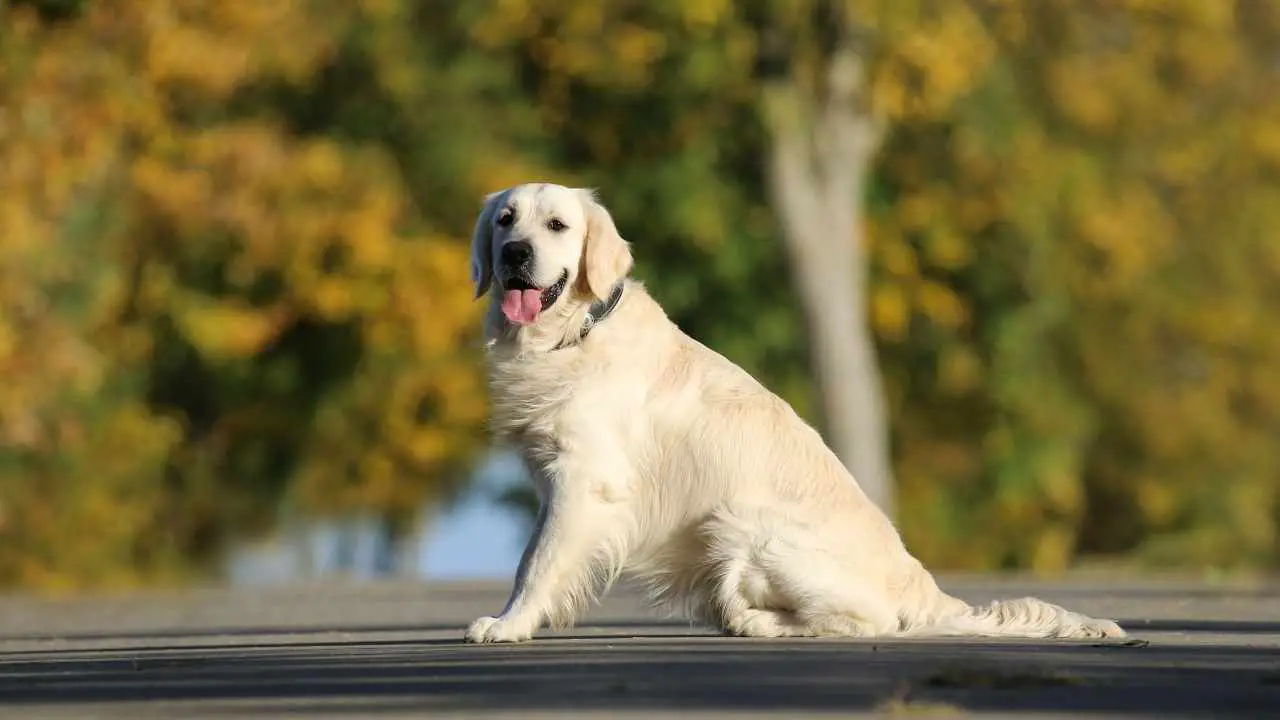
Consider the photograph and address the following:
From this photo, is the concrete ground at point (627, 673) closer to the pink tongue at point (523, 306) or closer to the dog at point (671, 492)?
the dog at point (671, 492)

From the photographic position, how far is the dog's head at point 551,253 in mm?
11133

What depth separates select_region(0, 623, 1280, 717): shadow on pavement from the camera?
26.1 feet

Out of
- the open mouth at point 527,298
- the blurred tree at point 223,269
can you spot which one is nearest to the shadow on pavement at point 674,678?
the open mouth at point 527,298

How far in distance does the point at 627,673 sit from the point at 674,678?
0.31m

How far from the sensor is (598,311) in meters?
11.2

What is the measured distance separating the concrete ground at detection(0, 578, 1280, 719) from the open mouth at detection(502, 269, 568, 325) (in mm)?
1254

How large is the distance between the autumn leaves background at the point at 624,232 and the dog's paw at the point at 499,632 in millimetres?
15030

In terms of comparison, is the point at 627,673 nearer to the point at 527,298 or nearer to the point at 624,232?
the point at 527,298

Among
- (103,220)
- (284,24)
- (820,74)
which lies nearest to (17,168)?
(103,220)

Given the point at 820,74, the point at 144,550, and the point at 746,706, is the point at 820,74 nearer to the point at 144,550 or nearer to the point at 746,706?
the point at 144,550

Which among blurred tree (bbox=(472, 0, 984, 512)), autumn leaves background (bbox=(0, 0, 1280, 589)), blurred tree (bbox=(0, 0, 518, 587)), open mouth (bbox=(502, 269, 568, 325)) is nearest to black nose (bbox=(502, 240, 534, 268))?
open mouth (bbox=(502, 269, 568, 325))

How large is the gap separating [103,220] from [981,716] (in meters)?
24.3

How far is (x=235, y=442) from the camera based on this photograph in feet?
117

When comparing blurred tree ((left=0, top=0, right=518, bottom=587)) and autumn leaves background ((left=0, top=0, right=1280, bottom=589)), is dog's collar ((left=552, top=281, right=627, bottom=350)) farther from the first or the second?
blurred tree ((left=0, top=0, right=518, bottom=587))
